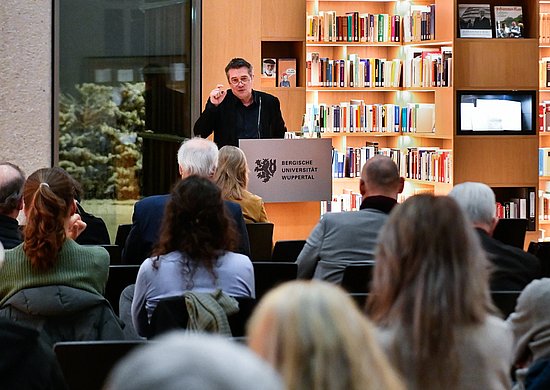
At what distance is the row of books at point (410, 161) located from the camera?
10.7m

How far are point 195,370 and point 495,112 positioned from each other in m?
9.81

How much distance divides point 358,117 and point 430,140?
32.6 inches

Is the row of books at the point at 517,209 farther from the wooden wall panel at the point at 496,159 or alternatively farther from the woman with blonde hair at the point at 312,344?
the woman with blonde hair at the point at 312,344

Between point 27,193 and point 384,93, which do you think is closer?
point 27,193

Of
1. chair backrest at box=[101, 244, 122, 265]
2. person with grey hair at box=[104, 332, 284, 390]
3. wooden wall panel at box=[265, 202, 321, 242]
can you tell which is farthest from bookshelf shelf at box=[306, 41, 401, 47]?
person with grey hair at box=[104, 332, 284, 390]

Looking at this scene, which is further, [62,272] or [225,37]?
[225,37]

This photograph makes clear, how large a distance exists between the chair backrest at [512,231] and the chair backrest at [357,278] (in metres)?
2.19

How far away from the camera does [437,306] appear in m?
2.36

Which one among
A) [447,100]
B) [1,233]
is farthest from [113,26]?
[1,233]

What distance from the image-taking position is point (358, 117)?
11.7 metres

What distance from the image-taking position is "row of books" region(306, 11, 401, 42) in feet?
37.5

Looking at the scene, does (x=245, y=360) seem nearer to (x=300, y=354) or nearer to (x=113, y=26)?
(x=300, y=354)

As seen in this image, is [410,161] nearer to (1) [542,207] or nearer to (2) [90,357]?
(1) [542,207]

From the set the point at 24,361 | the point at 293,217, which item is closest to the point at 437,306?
the point at 24,361
